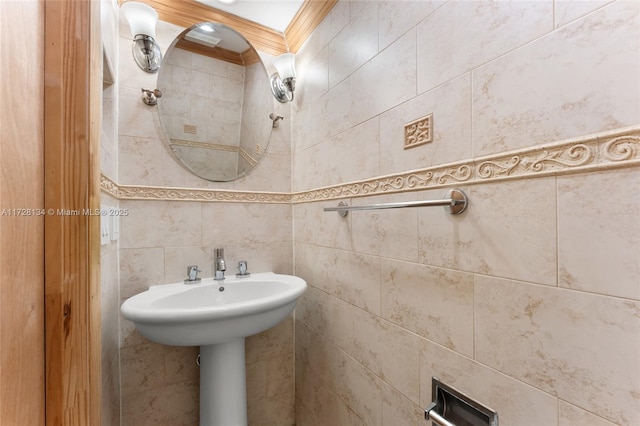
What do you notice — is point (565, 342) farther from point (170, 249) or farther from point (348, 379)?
point (170, 249)

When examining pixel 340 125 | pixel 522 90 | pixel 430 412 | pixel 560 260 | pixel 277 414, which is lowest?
pixel 277 414

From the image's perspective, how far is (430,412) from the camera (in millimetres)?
722

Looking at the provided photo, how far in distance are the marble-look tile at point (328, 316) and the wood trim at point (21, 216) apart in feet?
3.03

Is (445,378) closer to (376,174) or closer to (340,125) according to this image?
(376,174)

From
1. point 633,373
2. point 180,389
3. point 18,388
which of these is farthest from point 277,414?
point 633,373

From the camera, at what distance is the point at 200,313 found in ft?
2.80

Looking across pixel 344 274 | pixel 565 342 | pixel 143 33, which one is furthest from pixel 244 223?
pixel 565 342

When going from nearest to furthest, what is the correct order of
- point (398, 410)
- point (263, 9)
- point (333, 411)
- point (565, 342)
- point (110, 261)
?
point (565, 342)
point (398, 410)
point (110, 261)
point (333, 411)
point (263, 9)

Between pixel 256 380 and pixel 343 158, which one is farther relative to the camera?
pixel 256 380

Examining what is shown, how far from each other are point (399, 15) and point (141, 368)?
5.93 ft

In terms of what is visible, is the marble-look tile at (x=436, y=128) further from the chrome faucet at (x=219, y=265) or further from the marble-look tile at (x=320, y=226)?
the chrome faucet at (x=219, y=265)

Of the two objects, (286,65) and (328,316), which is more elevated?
(286,65)

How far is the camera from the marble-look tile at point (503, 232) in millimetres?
543

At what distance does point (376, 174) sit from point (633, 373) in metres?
0.76
